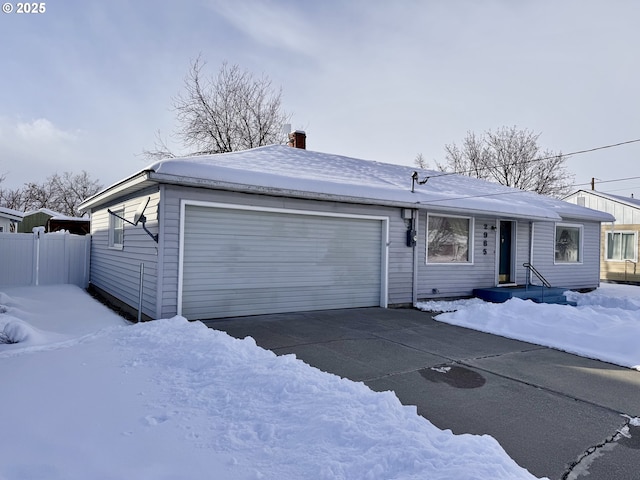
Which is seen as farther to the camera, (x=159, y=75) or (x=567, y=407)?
(x=159, y=75)

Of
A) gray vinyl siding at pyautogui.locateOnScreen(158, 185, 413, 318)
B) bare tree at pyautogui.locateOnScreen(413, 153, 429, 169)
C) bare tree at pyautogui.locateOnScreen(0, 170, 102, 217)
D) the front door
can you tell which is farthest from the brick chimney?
bare tree at pyautogui.locateOnScreen(0, 170, 102, 217)

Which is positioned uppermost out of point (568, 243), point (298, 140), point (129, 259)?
point (298, 140)

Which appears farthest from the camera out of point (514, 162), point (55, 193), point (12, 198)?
point (55, 193)

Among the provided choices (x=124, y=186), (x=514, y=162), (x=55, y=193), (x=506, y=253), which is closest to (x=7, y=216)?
(x=124, y=186)

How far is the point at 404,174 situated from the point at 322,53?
4.33m

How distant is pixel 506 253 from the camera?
12016 millimetres

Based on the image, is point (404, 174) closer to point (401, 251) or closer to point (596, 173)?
point (401, 251)

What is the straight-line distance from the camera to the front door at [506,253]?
1188cm

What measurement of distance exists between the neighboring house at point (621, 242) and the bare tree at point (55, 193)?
4067cm

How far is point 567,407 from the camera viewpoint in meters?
3.84

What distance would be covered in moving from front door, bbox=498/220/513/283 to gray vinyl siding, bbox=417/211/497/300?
555 mm

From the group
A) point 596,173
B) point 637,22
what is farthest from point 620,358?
point 596,173

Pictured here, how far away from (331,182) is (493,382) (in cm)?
499

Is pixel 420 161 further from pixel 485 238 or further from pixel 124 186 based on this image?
pixel 124 186
